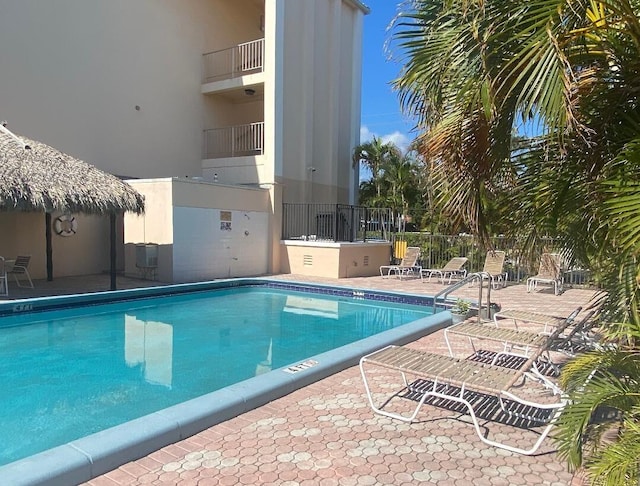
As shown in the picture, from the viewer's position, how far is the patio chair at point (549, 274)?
42.2ft

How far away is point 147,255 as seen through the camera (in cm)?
1398

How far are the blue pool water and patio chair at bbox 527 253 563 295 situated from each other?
3.85 metres

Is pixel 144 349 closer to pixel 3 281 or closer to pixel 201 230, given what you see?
pixel 3 281

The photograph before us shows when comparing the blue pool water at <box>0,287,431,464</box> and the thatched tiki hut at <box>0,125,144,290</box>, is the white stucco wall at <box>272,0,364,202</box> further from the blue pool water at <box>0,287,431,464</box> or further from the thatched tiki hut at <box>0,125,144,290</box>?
the blue pool water at <box>0,287,431,464</box>

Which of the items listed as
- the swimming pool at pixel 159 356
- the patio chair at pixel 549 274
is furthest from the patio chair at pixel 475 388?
the patio chair at pixel 549 274

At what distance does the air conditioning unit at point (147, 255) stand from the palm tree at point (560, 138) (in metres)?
11.6

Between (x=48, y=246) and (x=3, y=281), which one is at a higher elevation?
(x=48, y=246)

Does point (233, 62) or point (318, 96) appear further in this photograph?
point (318, 96)

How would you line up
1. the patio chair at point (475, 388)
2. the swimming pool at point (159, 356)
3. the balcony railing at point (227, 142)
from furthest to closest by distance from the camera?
the balcony railing at point (227, 142) < the swimming pool at point (159, 356) < the patio chair at point (475, 388)

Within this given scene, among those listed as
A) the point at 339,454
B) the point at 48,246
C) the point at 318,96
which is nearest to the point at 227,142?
the point at 318,96

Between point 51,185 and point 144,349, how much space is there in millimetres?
5545

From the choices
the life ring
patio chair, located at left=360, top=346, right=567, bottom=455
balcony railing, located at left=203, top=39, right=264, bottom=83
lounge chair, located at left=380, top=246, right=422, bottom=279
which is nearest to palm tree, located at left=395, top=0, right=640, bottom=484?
patio chair, located at left=360, top=346, right=567, bottom=455

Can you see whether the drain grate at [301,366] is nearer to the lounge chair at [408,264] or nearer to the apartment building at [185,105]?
the apartment building at [185,105]

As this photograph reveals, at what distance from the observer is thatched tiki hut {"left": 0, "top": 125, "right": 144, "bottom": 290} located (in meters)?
10.7
